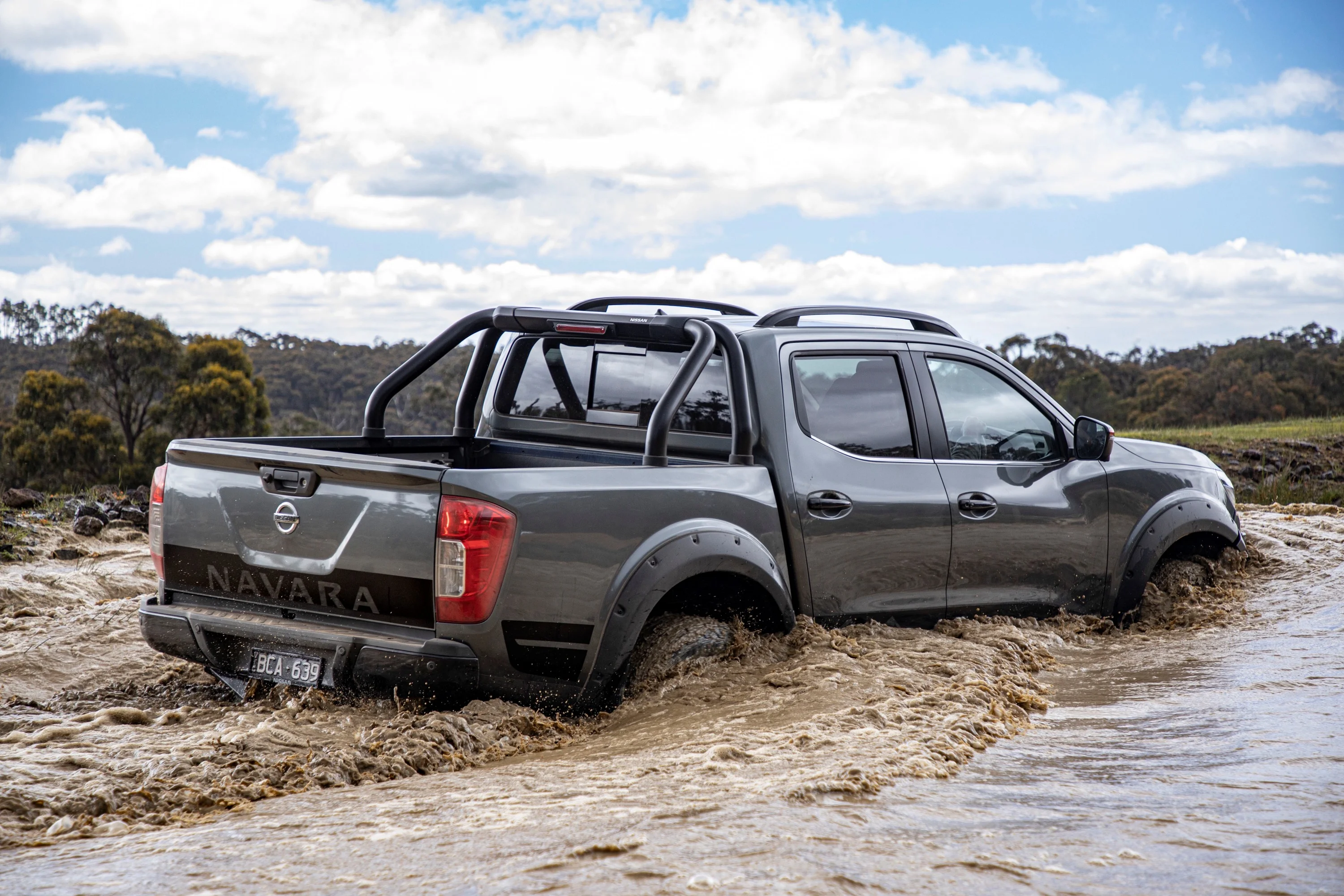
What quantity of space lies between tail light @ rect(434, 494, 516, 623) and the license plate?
1.78 feet

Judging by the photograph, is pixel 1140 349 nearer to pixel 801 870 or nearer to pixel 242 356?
pixel 242 356

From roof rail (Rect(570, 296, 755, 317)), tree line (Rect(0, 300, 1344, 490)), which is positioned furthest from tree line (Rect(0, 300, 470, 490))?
roof rail (Rect(570, 296, 755, 317))

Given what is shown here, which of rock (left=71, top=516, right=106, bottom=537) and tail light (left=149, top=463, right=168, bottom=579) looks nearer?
tail light (left=149, top=463, right=168, bottom=579)

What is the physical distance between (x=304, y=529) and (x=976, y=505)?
9.58ft

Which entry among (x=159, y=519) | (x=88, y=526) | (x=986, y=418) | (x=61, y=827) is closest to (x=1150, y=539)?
(x=986, y=418)

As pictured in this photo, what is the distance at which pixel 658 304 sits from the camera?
18.9 feet

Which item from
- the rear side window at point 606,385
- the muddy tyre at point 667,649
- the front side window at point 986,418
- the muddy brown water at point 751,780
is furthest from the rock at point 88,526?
the front side window at point 986,418

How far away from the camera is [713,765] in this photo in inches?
141

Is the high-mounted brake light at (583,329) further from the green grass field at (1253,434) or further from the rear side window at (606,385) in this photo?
the green grass field at (1253,434)

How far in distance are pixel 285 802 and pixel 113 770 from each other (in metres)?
0.64

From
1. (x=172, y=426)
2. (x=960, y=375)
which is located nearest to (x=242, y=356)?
(x=172, y=426)

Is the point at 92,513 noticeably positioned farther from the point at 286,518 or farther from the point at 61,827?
the point at 61,827

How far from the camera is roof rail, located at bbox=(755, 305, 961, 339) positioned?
524 cm

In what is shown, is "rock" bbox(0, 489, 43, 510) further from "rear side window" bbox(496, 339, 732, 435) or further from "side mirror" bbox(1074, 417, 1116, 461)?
"side mirror" bbox(1074, 417, 1116, 461)
